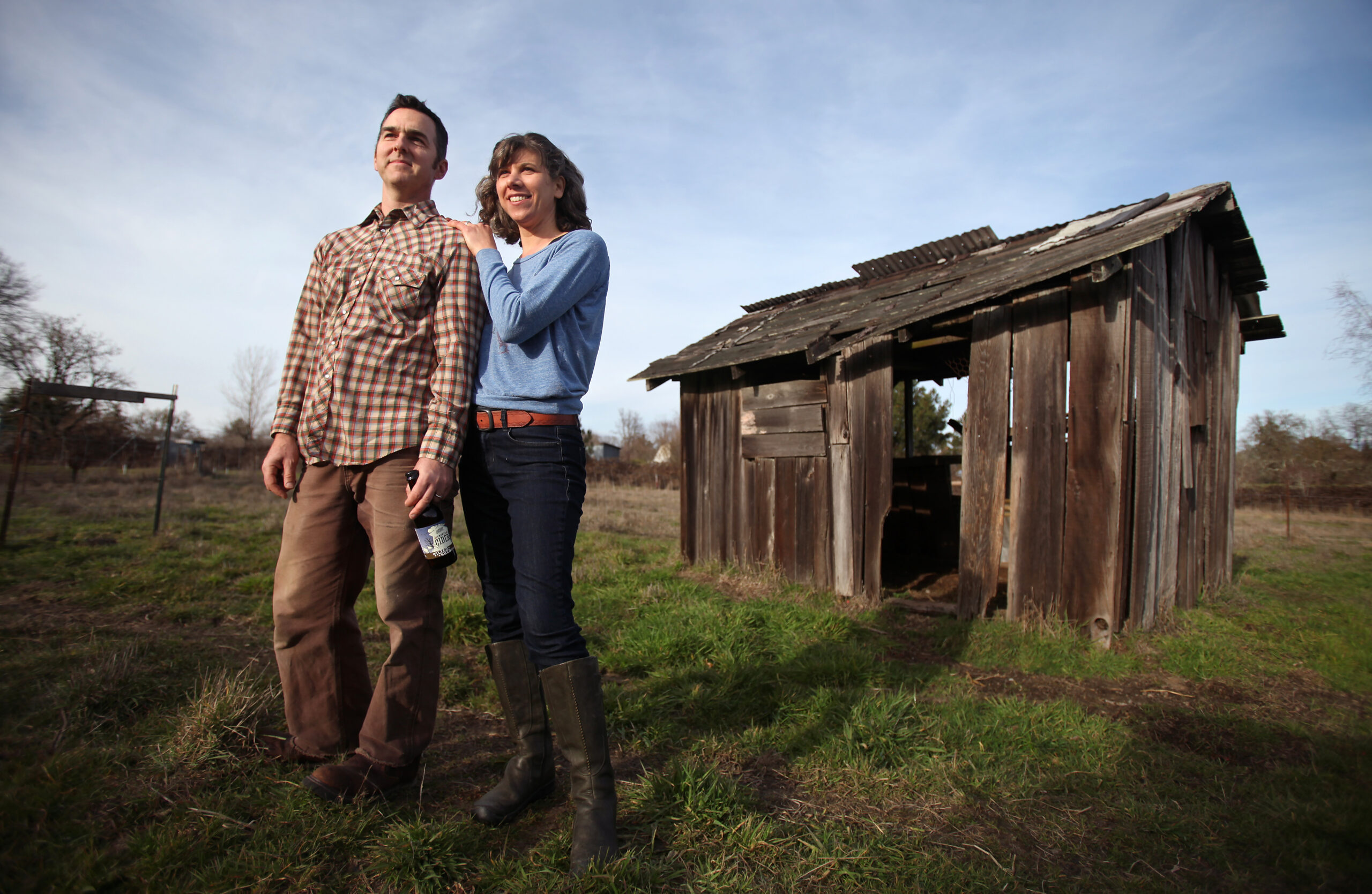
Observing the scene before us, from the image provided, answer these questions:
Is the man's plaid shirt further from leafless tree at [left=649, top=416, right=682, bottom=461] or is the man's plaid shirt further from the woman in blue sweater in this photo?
leafless tree at [left=649, top=416, right=682, bottom=461]

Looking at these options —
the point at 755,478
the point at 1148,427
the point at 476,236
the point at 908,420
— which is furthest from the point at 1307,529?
the point at 476,236

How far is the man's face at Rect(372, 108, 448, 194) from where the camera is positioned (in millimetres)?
2141

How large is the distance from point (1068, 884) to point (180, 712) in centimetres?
292

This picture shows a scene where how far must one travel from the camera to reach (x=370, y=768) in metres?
1.96

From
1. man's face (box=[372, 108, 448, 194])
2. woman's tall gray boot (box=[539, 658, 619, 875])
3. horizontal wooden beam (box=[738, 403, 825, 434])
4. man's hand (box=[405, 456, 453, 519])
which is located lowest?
A: woman's tall gray boot (box=[539, 658, 619, 875])

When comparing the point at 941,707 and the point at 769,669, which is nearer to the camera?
the point at 941,707

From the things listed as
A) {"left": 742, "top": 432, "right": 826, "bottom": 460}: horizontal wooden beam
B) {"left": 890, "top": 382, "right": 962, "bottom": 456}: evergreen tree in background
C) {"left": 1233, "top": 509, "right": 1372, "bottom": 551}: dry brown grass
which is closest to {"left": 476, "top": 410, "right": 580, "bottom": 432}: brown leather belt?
{"left": 742, "top": 432, "right": 826, "bottom": 460}: horizontal wooden beam

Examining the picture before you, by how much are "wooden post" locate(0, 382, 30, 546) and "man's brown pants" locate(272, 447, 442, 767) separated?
6811mm

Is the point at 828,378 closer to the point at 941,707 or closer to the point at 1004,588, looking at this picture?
the point at 1004,588

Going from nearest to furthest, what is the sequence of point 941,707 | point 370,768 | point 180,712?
point 370,768 < point 180,712 < point 941,707

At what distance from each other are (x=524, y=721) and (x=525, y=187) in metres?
1.66

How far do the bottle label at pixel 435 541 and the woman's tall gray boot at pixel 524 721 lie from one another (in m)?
0.42

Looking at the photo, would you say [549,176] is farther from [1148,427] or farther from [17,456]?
[17,456]

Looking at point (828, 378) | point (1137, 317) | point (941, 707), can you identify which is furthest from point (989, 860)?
point (828, 378)
